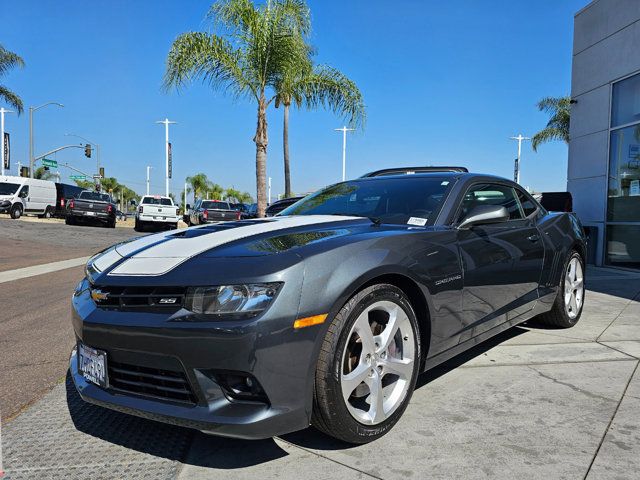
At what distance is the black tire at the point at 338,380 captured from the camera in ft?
6.99

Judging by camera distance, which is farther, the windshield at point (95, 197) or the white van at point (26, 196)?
the white van at point (26, 196)

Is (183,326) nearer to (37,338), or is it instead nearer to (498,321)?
(498,321)

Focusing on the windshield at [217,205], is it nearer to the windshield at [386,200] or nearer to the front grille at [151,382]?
the windshield at [386,200]

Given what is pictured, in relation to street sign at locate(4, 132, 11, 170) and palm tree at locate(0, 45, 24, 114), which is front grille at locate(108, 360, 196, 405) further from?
street sign at locate(4, 132, 11, 170)

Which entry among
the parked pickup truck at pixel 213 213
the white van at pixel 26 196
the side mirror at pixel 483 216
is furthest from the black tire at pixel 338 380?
the white van at pixel 26 196

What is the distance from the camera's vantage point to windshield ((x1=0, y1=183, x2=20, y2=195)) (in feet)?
81.0

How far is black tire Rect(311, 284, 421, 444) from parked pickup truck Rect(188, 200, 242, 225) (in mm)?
18784

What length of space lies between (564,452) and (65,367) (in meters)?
3.23

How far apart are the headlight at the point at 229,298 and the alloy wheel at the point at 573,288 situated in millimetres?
3435

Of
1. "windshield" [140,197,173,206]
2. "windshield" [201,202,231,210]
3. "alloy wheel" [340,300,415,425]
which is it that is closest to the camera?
"alloy wheel" [340,300,415,425]

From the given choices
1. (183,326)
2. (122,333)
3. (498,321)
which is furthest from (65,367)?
(498,321)

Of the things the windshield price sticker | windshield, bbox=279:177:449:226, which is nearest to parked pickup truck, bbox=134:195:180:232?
windshield, bbox=279:177:449:226

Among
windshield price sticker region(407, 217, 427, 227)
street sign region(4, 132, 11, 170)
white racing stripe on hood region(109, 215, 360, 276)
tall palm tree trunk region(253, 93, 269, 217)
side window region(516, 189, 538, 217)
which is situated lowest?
white racing stripe on hood region(109, 215, 360, 276)

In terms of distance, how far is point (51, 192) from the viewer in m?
29.1
